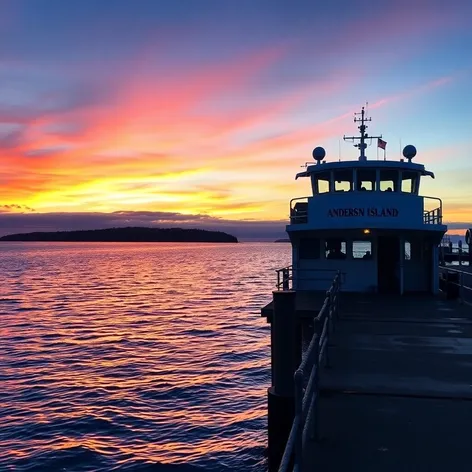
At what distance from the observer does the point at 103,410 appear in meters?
18.2

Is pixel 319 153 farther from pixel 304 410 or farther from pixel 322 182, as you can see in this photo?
pixel 304 410

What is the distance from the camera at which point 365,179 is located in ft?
72.3

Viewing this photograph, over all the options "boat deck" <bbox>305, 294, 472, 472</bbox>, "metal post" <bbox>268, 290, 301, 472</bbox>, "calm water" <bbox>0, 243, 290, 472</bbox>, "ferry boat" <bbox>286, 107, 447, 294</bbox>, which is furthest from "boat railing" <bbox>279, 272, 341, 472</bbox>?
"ferry boat" <bbox>286, 107, 447, 294</bbox>

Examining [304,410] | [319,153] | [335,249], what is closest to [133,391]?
[335,249]

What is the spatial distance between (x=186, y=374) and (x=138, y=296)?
34701mm

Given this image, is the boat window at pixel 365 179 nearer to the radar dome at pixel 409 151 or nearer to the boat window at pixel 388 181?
the boat window at pixel 388 181

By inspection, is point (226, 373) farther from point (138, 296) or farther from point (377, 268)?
point (138, 296)

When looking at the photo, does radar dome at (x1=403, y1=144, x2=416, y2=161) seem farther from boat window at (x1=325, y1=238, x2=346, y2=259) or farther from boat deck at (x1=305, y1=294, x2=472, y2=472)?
boat deck at (x1=305, y1=294, x2=472, y2=472)

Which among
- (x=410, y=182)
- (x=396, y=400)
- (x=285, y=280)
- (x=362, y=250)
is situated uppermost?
(x=410, y=182)

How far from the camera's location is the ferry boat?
2098cm

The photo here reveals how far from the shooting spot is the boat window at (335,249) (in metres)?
21.8

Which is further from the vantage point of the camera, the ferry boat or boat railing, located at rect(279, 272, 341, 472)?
the ferry boat

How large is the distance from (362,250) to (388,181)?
10.4 feet

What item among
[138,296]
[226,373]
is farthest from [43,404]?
[138,296]
